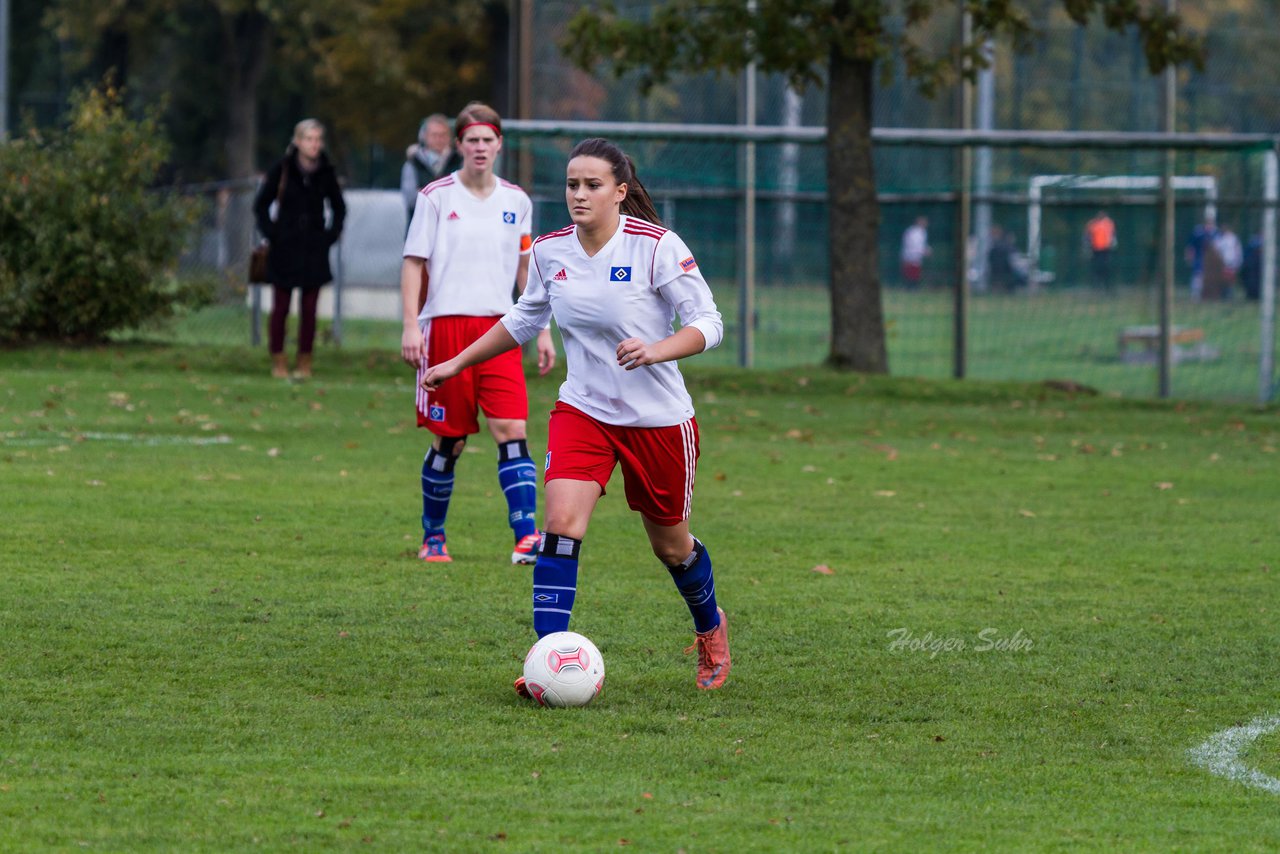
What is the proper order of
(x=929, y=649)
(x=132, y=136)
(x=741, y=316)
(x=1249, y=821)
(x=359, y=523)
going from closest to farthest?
(x=1249, y=821)
(x=929, y=649)
(x=359, y=523)
(x=132, y=136)
(x=741, y=316)

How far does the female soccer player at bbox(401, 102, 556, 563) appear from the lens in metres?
8.48

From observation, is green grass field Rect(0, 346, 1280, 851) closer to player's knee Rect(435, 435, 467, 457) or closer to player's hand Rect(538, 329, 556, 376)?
player's knee Rect(435, 435, 467, 457)

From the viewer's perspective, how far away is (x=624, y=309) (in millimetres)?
5887

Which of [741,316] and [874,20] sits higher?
[874,20]

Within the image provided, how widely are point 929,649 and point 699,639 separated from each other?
106 cm

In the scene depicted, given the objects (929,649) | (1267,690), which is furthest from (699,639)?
(1267,690)

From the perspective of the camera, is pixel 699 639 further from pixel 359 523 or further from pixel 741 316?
pixel 741 316

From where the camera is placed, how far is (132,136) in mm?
19250

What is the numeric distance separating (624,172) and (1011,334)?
1558cm

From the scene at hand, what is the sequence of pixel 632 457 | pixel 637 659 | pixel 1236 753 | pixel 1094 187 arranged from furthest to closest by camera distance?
pixel 1094 187 → pixel 637 659 → pixel 632 457 → pixel 1236 753

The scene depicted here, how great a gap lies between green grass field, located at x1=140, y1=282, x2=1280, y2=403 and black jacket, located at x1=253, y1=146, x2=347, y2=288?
397cm

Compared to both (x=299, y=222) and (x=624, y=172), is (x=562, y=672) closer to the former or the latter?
(x=624, y=172)

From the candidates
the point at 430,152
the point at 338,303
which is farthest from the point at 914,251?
the point at 430,152

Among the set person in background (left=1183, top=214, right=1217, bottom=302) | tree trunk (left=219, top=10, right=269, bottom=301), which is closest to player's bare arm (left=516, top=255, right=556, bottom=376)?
person in background (left=1183, top=214, right=1217, bottom=302)
